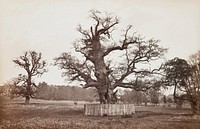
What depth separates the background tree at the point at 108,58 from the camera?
11.6 feet

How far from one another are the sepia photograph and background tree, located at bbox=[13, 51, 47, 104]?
1 centimetres

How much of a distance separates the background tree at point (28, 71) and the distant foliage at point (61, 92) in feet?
0.27

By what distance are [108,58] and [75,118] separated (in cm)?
73

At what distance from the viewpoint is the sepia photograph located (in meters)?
3.39

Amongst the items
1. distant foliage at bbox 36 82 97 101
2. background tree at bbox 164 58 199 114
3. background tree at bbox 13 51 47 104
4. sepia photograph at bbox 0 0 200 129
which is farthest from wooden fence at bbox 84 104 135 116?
background tree at bbox 13 51 47 104

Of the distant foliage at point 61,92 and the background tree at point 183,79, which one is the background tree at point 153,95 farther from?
the distant foliage at point 61,92

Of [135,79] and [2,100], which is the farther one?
[135,79]

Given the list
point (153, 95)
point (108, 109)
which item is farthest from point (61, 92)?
point (153, 95)

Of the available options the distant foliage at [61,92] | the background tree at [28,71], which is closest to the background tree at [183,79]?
the distant foliage at [61,92]

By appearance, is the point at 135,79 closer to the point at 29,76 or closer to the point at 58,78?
the point at 58,78

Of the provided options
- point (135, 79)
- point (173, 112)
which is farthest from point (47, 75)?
point (173, 112)

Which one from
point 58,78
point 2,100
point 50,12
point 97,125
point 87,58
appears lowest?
point 97,125

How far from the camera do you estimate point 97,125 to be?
11.1ft

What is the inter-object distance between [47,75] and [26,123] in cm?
52
